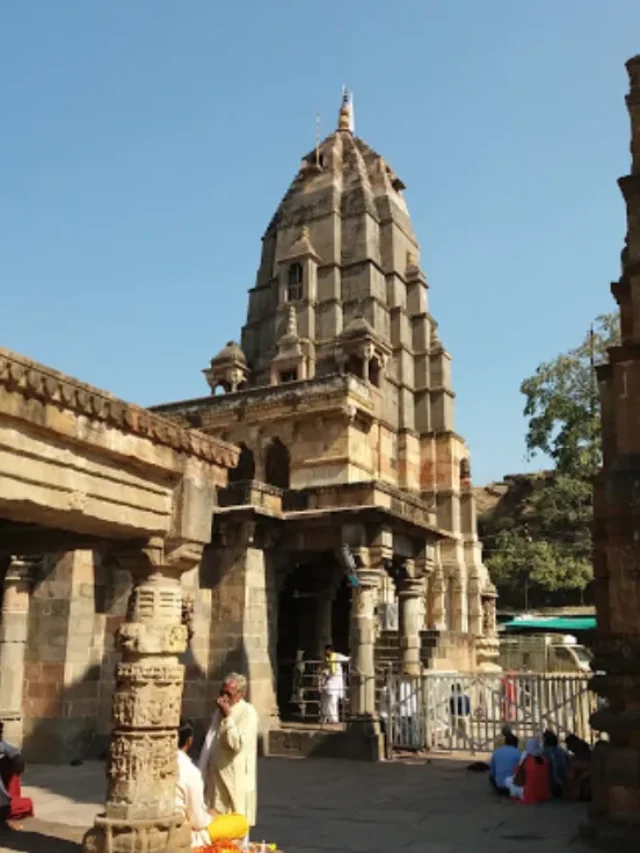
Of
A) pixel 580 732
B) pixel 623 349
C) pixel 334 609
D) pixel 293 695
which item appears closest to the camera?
pixel 623 349

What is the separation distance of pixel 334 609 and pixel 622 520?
1598 cm

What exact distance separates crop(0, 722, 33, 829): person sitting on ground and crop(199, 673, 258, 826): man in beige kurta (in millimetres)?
2426

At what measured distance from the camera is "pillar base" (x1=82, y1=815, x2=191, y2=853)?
573 cm

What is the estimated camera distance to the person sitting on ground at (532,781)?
9484 mm

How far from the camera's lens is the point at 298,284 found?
3422cm

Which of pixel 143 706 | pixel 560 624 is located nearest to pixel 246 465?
pixel 560 624

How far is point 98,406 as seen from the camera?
6000 mm

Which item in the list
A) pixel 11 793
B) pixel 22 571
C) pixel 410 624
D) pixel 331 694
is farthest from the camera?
pixel 410 624

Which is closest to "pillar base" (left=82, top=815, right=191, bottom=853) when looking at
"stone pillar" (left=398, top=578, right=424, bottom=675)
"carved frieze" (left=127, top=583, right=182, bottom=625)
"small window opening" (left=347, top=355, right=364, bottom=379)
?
"carved frieze" (left=127, top=583, right=182, bottom=625)

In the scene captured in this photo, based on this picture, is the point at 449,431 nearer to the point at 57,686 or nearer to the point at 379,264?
the point at 379,264

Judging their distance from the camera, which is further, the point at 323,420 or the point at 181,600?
the point at 323,420

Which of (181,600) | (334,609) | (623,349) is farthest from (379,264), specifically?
(181,600)

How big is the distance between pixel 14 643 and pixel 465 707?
773 centimetres

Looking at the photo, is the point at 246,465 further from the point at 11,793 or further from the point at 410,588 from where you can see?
the point at 11,793
